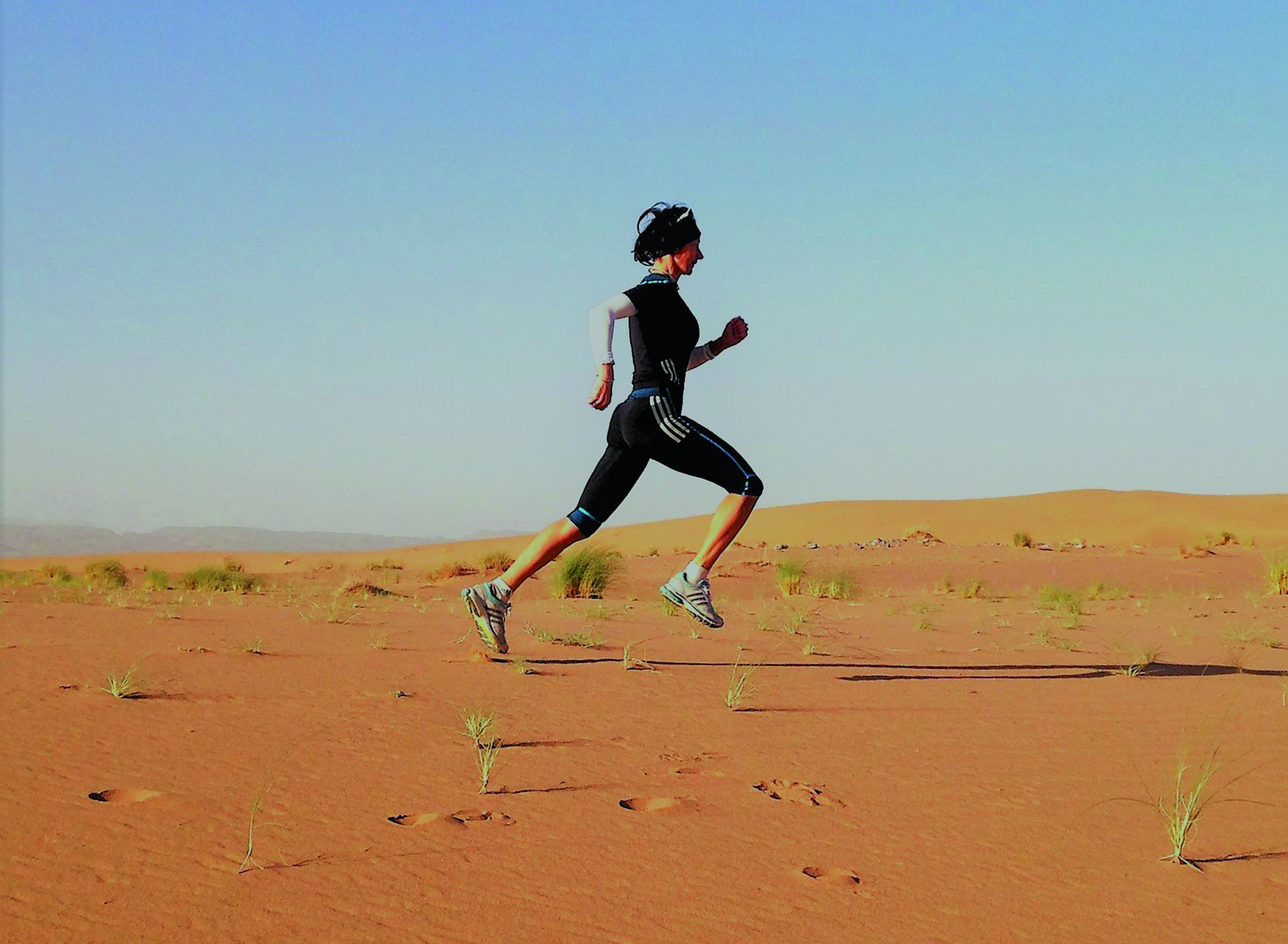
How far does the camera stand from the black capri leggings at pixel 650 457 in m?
5.93

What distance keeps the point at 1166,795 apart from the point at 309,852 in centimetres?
275

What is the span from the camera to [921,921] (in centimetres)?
267

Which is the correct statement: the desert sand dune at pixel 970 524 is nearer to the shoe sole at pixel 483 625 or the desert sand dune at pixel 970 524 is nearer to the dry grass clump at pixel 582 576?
the dry grass clump at pixel 582 576

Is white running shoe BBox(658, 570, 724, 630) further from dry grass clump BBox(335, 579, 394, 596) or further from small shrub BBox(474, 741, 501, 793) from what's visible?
dry grass clump BBox(335, 579, 394, 596)

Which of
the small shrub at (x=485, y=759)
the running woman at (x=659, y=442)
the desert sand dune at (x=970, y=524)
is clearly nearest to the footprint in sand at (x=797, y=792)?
the small shrub at (x=485, y=759)

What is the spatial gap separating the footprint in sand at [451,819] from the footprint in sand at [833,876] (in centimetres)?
83

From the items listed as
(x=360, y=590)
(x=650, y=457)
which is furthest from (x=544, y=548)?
(x=360, y=590)

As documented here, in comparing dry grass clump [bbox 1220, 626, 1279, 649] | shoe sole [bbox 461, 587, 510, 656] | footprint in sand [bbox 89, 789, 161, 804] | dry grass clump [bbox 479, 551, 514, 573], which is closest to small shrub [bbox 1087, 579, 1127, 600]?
dry grass clump [bbox 1220, 626, 1279, 649]

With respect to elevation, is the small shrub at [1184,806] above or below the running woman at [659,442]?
below

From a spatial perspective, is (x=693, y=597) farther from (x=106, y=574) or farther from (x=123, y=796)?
(x=106, y=574)

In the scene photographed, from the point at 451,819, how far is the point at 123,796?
945 millimetres

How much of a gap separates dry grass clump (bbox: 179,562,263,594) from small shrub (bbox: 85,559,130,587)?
905 millimetres

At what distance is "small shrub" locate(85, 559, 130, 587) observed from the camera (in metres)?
15.2

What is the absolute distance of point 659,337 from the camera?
234 inches
